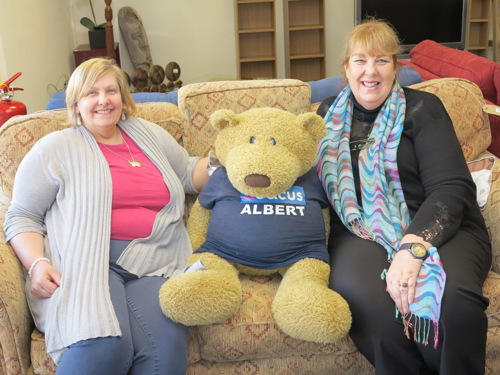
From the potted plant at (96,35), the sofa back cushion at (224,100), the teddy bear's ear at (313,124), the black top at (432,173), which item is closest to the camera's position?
the black top at (432,173)

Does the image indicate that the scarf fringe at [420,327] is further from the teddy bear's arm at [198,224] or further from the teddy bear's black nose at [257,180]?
the teddy bear's arm at [198,224]

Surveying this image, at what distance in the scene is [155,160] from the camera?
172cm

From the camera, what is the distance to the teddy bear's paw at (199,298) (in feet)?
4.67

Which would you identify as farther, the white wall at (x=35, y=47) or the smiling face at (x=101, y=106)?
the white wall at (x=35, y=47)

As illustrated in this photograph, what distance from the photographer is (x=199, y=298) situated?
1.44 metres

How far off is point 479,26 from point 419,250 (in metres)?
4.08

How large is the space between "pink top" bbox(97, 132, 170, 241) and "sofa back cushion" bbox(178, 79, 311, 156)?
0.29 metres

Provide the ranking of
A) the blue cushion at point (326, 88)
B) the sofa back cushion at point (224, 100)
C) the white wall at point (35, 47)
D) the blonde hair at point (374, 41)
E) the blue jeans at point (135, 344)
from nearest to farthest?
the blue jeans at point (135, 344) → the blonde hair at point (374, 41) → the sofa back cushion at point (224, 100) → the blue cushion at point (326, 88) → the white wall at point (35, 47)

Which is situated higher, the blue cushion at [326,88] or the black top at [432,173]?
the blue cushion at [326,88]

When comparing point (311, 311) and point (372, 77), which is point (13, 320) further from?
point (372, 77)

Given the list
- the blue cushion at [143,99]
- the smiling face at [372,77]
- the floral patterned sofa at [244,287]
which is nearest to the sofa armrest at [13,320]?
the floral patterned sofa at [244,287]

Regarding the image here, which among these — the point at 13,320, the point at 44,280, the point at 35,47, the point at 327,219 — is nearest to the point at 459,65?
the point at 327,219

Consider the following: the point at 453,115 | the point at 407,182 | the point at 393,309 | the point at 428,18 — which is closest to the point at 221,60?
the point at 428,18

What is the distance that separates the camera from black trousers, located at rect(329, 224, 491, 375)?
1387mm
